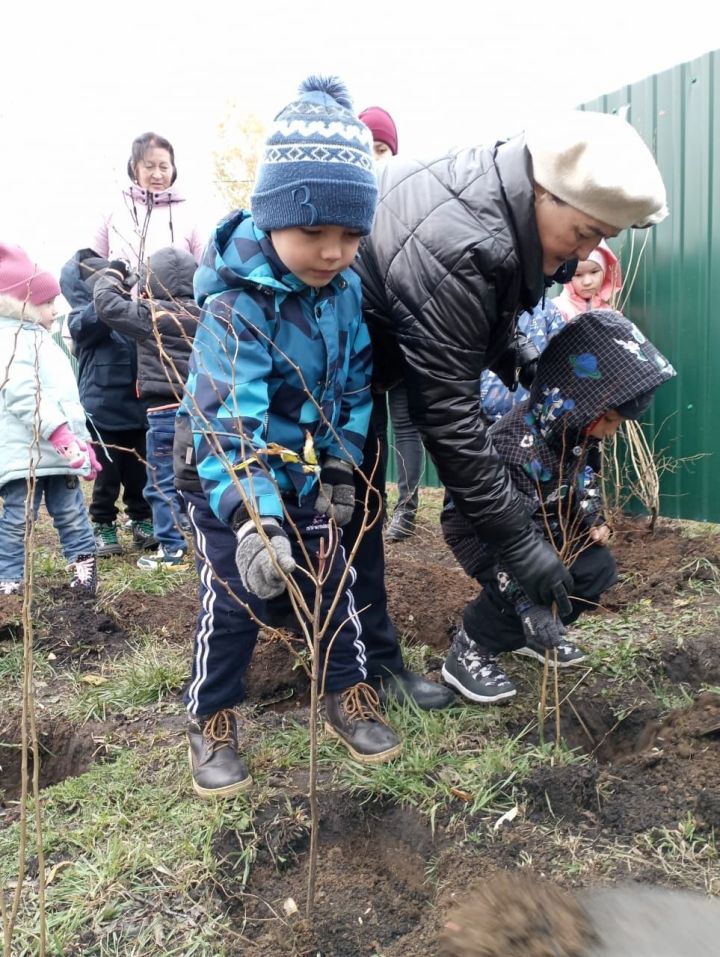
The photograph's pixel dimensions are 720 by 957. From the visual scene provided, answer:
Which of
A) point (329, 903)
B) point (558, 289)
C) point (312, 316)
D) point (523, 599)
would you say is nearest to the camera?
point (329, 903)

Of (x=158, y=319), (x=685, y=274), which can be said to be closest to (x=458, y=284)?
(x=158, y=319)

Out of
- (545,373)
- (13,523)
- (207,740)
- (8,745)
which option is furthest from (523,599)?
(13,523)

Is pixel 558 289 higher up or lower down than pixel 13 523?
higher up

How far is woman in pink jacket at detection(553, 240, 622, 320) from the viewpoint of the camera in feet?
14.7

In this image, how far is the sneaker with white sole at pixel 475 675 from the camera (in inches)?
103

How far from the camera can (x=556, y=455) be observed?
2.57 m

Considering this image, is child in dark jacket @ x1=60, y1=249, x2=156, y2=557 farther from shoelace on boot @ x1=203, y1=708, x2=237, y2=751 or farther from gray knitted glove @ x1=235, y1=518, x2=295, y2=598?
gray knitted glove @ x1=235, y1=518, x2=295, y2=598

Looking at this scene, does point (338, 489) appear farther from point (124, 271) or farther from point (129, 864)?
point (124, 271)

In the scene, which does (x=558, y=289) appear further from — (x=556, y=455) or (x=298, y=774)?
(x=298, y=774)

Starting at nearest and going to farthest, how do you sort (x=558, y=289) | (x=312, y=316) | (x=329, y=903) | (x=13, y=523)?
(x=329, y=903) → (x=312, y=316) → (x=13, y=523) → (x=558, y=289)

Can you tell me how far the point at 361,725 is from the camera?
7.64 ft

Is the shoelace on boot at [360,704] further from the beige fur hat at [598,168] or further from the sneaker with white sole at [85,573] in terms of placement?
the sneaker with white sole at [85,573]

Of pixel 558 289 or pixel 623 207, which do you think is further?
pixel 558 289

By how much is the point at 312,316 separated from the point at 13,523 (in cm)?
246
